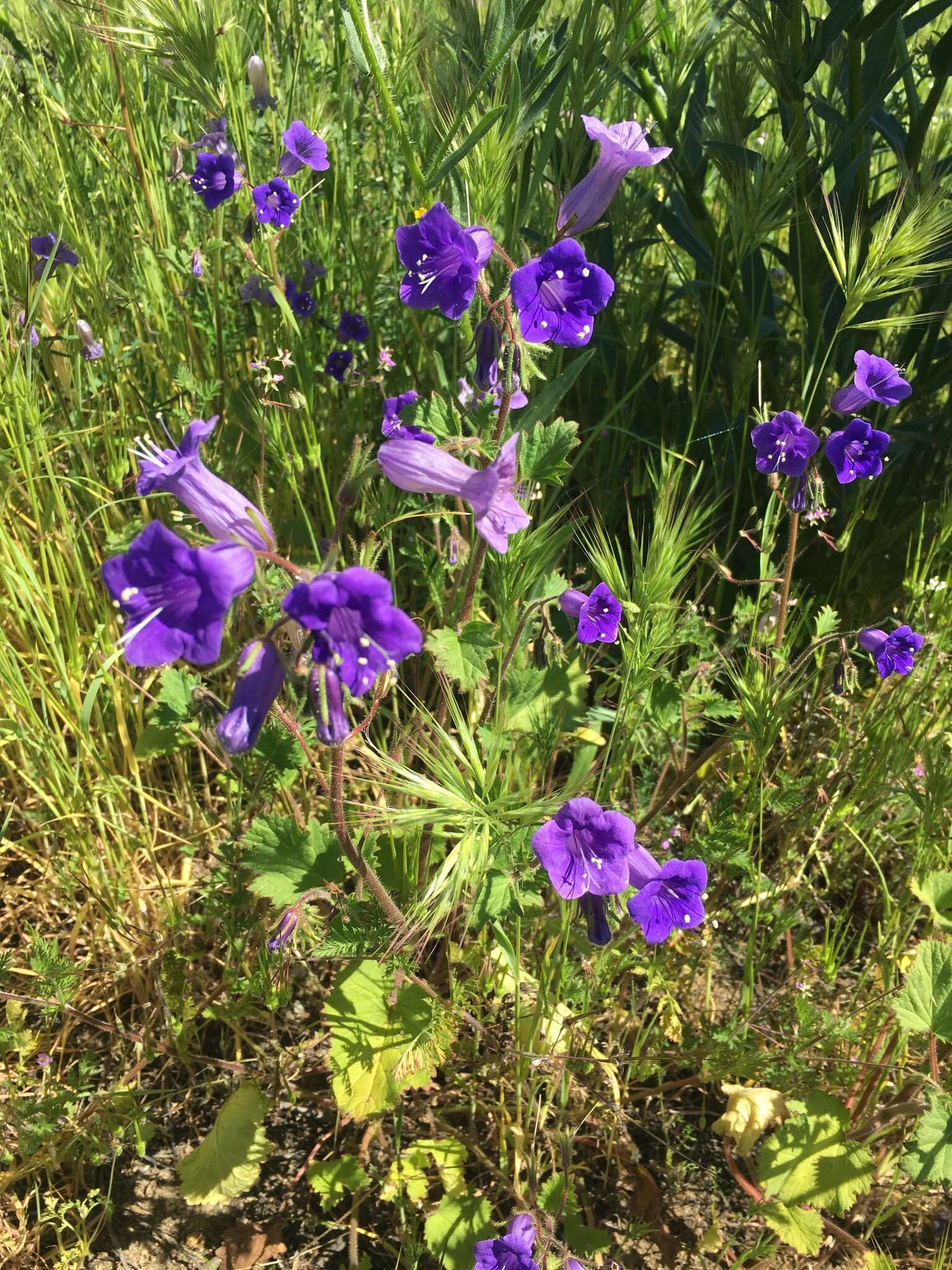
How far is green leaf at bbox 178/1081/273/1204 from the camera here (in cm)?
201

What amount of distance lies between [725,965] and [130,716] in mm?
1825

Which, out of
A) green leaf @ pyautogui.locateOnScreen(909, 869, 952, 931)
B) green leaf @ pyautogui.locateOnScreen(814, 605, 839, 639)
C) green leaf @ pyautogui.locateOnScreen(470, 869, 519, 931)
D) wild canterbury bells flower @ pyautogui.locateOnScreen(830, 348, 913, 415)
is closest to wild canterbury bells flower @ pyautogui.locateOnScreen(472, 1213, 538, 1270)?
green leaf @ pyautogui.locateOnScreen(470, 869, 519, 931)

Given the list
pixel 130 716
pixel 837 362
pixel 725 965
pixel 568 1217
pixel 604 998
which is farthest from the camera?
pixel 837 362

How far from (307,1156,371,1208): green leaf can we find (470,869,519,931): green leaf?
2.31 ft

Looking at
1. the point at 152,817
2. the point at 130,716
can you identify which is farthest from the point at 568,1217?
the point at 130,716

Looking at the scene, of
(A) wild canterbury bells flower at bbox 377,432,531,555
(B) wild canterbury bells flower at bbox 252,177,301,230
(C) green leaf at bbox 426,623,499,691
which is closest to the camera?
(A) wild canterbury bells flower at bbox 377,432,531,555

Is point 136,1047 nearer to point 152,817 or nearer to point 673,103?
A: point 152,817

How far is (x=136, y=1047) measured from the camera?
2.32 meters

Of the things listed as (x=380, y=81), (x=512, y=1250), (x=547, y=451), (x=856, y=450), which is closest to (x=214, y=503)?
(x=547, y=451)

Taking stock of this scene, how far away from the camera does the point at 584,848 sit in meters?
1.77

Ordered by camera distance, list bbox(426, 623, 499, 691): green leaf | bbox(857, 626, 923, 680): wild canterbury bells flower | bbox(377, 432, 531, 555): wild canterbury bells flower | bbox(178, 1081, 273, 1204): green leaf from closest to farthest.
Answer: bbox(377, 432, 531, 555): wild canterbury bells flower → bbox(426, 623, 499, 691): green leaf → bbox(178, 1081, 273, 1204): green leaf → bbox(857, 626, 923, 680): wild canterbury bells flower

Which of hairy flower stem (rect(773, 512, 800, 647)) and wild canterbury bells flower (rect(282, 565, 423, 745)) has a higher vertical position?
wild canterbury bells flower (rect(282, 565, 423, 745))

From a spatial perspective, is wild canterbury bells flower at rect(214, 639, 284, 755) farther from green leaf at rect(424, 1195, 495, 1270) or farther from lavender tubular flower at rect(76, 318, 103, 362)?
lavender tubular flower at rect(76, 318, 103, 362)

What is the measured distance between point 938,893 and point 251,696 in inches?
65.0
